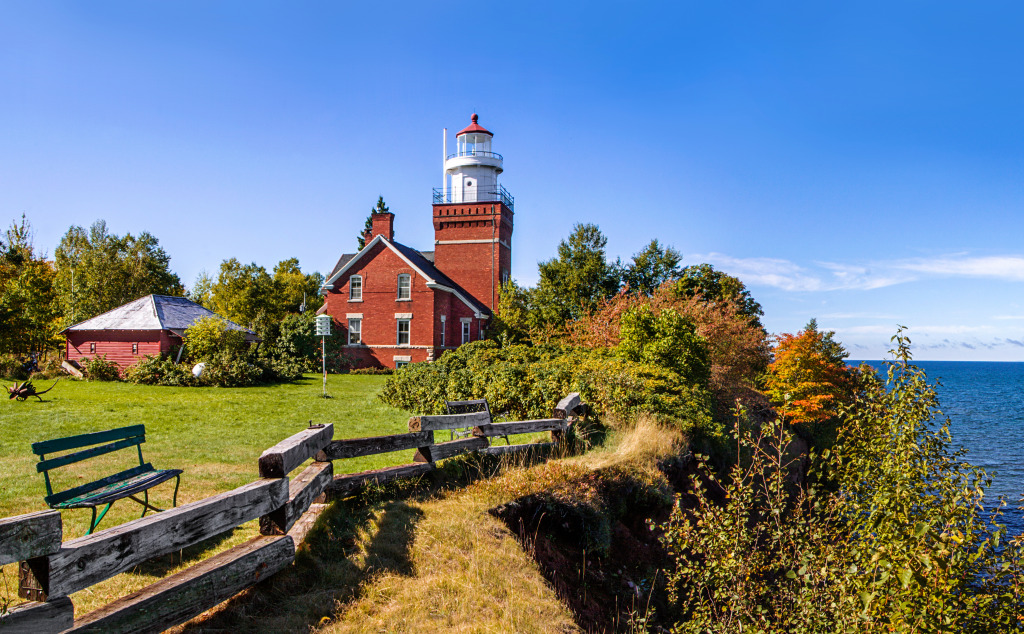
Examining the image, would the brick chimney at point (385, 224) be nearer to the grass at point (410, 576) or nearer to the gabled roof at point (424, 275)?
the gabled roof at point (424, 275)

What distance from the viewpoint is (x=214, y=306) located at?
44812mm

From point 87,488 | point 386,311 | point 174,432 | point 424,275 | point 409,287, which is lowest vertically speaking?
point 174,432

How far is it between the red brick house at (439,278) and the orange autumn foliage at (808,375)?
59.0 feet

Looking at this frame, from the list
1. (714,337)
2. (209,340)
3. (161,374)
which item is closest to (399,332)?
(209,340)

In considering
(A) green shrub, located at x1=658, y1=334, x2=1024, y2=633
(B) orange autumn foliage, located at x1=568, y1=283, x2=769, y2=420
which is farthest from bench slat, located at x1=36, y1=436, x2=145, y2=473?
(B) orange autumn foliage, located at x1=568, y1=283, x2=769, y2=420

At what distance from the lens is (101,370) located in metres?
24.2

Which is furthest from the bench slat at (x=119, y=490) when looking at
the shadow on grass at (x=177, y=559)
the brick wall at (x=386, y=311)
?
the brick wall at (x=386, y=311)

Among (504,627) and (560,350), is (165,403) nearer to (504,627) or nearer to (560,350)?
(560,350)

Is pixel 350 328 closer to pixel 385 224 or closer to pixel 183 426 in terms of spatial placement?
pixel 385 224

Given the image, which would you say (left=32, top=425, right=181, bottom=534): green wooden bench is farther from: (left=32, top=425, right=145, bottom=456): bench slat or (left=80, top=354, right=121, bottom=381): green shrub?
(left=80, top=354, right=121, bottom=381): green shrub

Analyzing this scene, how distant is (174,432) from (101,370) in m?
16.1

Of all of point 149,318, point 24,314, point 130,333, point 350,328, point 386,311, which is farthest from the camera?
point 350,328

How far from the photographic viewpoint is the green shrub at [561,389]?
13.2 metres

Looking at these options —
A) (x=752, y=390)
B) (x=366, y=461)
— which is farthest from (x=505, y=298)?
(x=366, y=461)
